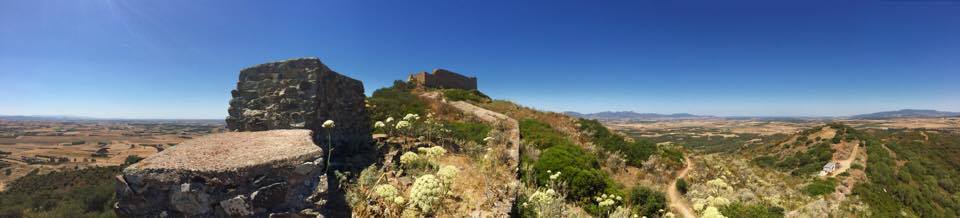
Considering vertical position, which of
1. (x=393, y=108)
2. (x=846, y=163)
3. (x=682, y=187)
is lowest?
(x=846, y=163)

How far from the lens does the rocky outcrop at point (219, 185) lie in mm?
3236

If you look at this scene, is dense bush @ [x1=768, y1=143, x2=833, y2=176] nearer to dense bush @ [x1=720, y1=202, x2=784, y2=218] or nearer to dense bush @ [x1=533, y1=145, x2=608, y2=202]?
dense bush @ [x1=720, y1=202, x2=784, y2=218]

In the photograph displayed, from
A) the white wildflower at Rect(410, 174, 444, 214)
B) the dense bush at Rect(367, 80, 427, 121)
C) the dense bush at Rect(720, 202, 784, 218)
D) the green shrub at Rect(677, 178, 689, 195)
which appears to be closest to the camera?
the white wildflower at Rect(410, 174, 444, 214)

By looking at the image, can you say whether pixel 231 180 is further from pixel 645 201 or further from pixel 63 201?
pixel 63 201

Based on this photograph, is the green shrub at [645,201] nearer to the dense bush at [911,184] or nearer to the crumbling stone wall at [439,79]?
the dense bush at [911,184]

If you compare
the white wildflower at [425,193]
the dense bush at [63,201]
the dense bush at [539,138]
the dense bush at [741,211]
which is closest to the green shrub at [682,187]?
the dense bush at [539,138]

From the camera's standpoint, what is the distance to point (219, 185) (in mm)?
3260

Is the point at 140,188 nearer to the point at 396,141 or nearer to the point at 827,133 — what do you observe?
the point at 396,141

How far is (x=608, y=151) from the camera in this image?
15.1m

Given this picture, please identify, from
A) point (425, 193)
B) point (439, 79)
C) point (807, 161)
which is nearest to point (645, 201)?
point (425, 193)

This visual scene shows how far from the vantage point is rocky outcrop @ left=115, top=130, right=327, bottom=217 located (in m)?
3.24

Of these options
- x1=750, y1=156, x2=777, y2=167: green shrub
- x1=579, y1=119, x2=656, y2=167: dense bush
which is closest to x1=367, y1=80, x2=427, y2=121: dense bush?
x1=579, y1=119, x2=656, y2=167: dense bush

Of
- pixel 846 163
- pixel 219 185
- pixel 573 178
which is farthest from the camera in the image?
pixel 846 163

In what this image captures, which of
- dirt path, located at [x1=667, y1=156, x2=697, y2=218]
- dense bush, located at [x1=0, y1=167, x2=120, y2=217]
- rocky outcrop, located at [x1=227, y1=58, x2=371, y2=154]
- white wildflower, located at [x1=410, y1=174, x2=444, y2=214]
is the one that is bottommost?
dense bush, located at [x1=0, y1=167, x2=120, y2=217]
